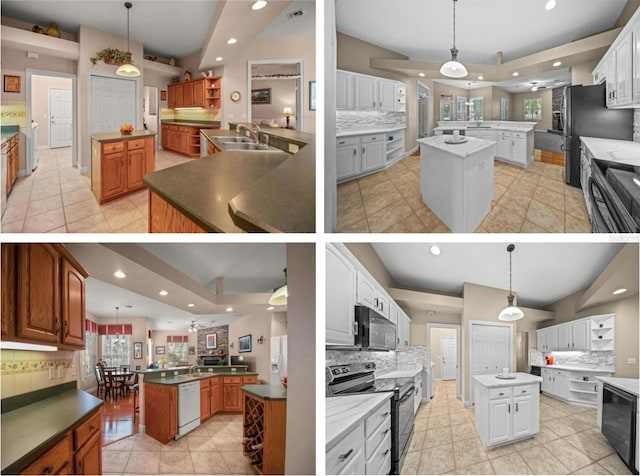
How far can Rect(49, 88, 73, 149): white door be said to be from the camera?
182 centimetres

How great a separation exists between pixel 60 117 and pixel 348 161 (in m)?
1.04

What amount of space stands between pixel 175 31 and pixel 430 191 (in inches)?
42.7

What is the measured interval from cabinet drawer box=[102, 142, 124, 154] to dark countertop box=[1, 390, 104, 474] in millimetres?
989

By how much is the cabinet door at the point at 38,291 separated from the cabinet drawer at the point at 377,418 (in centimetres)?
133

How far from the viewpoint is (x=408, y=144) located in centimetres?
175

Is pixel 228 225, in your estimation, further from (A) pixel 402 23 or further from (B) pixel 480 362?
(B) pixel 480 362

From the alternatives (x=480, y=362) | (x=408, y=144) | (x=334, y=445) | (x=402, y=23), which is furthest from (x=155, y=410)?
(x=402, y=23)

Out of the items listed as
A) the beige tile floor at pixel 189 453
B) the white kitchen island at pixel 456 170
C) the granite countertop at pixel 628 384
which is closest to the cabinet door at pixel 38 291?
the beige tile floor at pixel 189 453

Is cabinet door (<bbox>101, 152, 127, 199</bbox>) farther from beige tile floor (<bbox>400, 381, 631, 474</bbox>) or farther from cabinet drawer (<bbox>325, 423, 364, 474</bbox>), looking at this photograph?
beige tile floor (<bbox>400, 381, 631, 474</bbox>)

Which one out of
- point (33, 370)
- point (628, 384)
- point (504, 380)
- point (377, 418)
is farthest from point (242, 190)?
point (628, 384)

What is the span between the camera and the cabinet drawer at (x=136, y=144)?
1.82 metres

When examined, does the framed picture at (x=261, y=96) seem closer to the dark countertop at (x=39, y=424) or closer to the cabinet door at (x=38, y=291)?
the cabinet door at (x=38, y=291)

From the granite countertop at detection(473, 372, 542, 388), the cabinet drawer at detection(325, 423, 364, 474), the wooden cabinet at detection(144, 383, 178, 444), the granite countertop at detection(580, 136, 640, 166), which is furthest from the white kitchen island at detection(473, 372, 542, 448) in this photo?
the wooden cabinet at detection(144, 383, 178, 444)

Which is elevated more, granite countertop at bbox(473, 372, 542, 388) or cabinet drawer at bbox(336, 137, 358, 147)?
cabinet drawer at bbox(336, 137, 358, 147)
